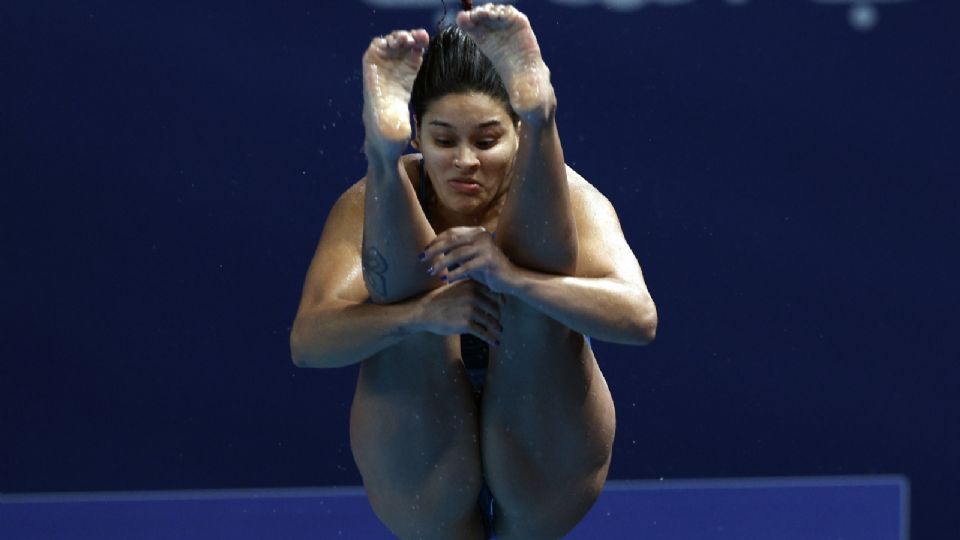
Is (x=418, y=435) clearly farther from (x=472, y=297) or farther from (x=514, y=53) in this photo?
(x=514, y=53)

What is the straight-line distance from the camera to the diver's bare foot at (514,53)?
2209 mm

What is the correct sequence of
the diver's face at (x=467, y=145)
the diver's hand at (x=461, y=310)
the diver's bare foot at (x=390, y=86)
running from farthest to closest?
the diver's face at (x=467, y=145), the diver's hand at (x=461, y=310), the diver's bare foot at (x=390, y=86)

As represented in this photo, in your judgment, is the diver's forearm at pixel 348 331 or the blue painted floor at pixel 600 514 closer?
the diver's forearm at pixel 348 331

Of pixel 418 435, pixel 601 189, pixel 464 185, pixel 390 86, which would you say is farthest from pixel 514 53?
pixel 601 189

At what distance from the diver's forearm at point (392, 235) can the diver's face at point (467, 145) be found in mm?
150

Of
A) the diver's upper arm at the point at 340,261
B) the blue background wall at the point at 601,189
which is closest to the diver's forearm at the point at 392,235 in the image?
the diver's upper arm at the point at 340,261

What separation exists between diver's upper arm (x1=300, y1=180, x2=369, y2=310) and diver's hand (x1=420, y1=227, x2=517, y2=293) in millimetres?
200

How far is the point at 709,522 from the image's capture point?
3555 mm

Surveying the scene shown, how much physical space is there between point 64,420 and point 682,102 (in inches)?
68.7

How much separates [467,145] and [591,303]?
1.10ft

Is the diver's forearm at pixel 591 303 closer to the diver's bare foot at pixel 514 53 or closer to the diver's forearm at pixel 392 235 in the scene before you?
the diver's forearm at pixel 392 235

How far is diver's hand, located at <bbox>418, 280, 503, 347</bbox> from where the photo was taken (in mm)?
2316

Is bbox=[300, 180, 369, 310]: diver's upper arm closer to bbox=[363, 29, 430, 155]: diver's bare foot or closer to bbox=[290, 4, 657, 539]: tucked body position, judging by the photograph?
bbox=[290, 4, 657, 539]: tucked body position

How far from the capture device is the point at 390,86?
2.25 m
